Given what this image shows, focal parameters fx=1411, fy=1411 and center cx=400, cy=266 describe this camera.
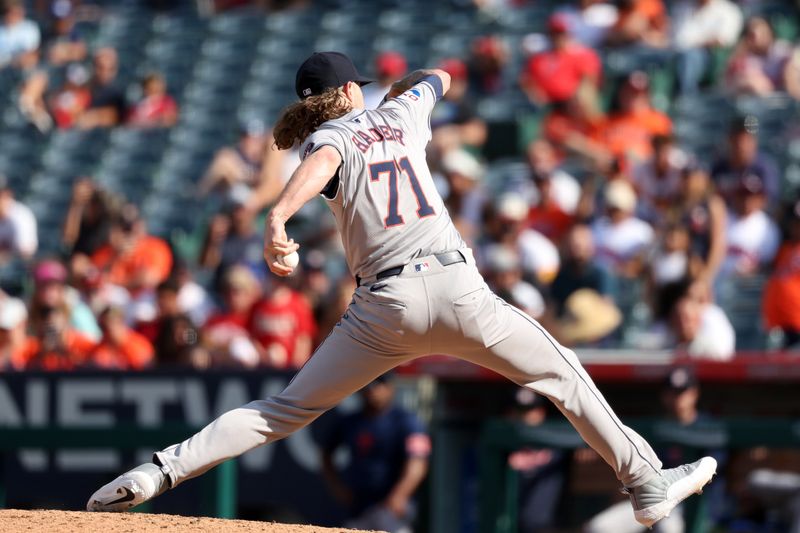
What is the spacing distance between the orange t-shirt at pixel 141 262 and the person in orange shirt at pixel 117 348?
43.6 inches

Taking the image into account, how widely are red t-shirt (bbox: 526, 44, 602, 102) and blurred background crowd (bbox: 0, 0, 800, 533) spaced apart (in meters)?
0.02

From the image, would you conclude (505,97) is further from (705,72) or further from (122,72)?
(122,72)

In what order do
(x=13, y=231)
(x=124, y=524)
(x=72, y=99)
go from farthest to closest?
(x=72, y=99) → (x=13, y=231) → (x=124, y=524)

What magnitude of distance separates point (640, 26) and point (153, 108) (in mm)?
4965

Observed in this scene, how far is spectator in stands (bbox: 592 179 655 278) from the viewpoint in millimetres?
8828

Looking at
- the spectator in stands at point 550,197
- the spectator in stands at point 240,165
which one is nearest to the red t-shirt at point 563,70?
the spectator in stands at point 550,197

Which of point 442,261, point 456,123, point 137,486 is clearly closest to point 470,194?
point 456,123

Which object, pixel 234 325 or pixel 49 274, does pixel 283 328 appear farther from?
pixel 49 274

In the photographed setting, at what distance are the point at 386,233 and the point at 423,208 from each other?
17 centimetres

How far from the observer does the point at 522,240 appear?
882 centimetres

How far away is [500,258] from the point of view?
834cm

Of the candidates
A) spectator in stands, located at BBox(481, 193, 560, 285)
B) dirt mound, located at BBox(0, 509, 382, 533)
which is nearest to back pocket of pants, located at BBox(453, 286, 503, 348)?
dirt mound, located at BBox(0, 509, 382, 533)

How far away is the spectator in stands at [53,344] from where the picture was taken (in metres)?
9.19

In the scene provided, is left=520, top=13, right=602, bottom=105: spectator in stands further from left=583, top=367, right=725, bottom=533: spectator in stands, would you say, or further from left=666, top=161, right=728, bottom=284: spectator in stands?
left=583, top=367, right=725, bottom=533: spectator in stands
